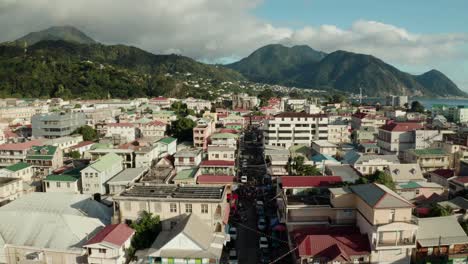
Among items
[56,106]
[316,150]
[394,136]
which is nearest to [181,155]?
[316,150]

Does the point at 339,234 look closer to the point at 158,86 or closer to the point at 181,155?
the point at 181,155

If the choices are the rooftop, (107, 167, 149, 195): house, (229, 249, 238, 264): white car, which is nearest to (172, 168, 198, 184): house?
(107, 167, 149, 195): house

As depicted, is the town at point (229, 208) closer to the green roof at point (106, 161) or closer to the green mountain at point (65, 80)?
the green roof at point (106, 161)

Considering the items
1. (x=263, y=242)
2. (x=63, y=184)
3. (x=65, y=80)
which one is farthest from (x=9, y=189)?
(x=65, y=80)

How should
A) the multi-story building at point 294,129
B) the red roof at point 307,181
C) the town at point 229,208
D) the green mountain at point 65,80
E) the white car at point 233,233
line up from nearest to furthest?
the town at point 229,208 < the white car at point 233,233 < the red roof at point 307,181 < the multi-story building at point 294,129 < the green mountain at point 65,80

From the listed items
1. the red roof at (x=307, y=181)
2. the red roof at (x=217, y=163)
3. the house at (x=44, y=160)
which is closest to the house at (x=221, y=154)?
the red roof at (x=217, y=163)

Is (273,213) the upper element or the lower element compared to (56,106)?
lower

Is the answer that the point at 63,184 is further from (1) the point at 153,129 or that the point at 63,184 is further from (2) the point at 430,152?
(2) the point at 430,152
